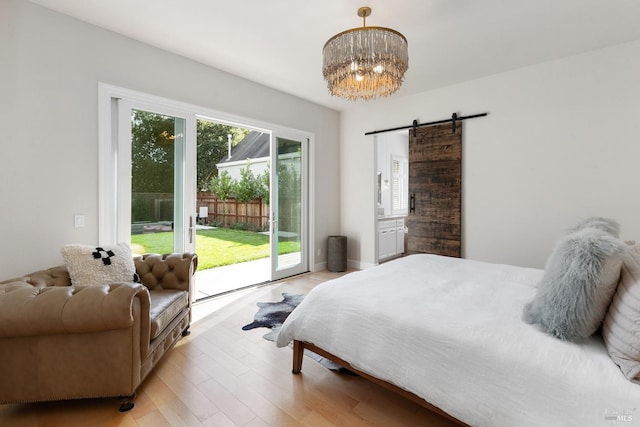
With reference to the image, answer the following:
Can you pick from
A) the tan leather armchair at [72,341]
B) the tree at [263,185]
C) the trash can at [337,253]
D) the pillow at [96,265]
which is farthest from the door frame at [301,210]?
the tree at [263,185]

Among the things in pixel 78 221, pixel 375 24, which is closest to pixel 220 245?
pixel 78 221

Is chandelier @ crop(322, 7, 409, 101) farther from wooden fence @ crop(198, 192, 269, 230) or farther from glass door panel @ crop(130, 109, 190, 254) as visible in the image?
wooden fence @ crop(198, 192, 269, 230)

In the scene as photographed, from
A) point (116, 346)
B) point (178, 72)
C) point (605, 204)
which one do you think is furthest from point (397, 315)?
point (178, 72)

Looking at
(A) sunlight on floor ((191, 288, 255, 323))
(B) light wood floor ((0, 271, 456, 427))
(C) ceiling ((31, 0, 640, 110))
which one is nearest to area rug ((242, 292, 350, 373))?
(B) light wood floor ((0, 271, 456, 427))

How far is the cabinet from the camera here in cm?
573

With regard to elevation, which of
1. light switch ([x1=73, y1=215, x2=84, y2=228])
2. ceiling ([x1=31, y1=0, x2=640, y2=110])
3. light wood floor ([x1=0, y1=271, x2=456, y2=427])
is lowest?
light wood floor ([x1=0, y1=271, x2=456, y2=427])

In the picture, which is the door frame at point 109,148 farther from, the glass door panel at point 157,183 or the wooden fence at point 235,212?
the wooden fence at point 235,212

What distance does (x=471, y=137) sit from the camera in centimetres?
400

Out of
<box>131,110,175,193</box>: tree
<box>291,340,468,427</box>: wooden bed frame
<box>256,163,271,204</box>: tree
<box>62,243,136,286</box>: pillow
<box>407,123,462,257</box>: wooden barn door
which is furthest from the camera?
<box>256,163,271,204</box>: tree

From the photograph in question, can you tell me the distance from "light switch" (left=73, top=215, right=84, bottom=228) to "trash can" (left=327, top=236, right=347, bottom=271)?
132 inches

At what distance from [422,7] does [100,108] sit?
3.03 metres

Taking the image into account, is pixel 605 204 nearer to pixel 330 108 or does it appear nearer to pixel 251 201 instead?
pixel 330 108

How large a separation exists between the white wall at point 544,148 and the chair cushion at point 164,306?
3613mm

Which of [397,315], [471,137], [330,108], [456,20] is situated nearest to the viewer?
[397,315]
